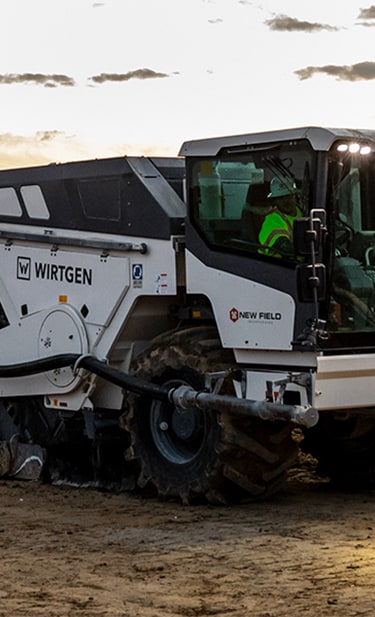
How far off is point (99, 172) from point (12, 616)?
5.32 meters

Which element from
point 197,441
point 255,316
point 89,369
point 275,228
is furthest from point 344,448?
point 275,228

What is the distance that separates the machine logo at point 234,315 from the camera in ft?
33.6

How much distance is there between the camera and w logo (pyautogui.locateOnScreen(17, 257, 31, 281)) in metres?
12.2

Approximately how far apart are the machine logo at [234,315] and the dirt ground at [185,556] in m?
1.56

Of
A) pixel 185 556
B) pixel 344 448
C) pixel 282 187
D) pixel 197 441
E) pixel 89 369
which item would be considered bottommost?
pixel 185 556

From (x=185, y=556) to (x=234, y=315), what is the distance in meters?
2.33

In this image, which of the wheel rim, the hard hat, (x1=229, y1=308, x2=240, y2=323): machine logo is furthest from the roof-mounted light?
the wheel rim

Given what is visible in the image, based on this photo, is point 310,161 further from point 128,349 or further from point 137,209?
point 128,349

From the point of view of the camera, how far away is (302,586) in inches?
304

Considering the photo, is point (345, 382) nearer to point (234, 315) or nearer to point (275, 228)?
point (234, 315)

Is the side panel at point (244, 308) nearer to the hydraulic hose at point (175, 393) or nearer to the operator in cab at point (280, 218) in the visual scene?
the operator in cab at point (280, 218)

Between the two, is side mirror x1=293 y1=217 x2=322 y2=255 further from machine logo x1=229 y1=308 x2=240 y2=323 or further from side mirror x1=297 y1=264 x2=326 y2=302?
machine logo x1=229 y1=308 x2=240 y2=323

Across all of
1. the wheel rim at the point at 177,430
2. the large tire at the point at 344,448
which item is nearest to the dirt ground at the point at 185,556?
the large tire at the point at 344,448

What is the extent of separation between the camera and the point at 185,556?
8633 millimetres
